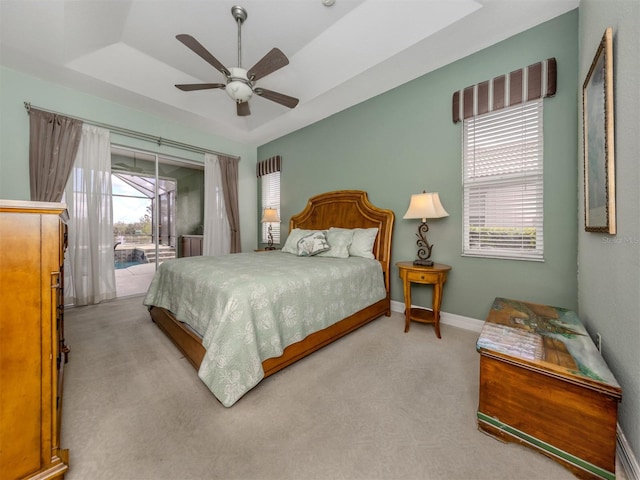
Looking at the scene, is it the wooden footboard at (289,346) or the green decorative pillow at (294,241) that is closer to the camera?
the wooden footboard at (289,346)

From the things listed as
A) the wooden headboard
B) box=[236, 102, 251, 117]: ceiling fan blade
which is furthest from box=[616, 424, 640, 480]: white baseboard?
box=[236, 102, 251, 117]: ceiling fan blade

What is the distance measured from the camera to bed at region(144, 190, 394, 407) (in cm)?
157

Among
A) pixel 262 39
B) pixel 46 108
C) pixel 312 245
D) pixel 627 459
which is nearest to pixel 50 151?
pixel 46 108

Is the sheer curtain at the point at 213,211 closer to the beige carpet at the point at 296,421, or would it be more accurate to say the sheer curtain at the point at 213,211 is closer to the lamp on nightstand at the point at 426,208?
the beige carpet at the point at 296,421

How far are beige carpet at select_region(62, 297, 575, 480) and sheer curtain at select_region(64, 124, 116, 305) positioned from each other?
172 centimetres

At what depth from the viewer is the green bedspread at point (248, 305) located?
1.57 m

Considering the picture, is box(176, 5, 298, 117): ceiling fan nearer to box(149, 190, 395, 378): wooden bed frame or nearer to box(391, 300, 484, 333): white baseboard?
box(149, 190, 395, 378): wooden bed frame

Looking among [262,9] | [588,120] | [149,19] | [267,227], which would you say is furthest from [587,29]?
[267,227]

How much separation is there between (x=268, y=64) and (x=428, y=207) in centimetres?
206

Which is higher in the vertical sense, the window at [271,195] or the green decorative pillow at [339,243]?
the window at [271,195]

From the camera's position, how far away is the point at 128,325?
9.29 ft

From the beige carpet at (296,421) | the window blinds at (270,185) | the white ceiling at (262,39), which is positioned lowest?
the beige carpet at (296,421)

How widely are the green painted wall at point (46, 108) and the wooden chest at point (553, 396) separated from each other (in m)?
5.08

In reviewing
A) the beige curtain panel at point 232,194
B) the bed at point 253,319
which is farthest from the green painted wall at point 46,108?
the bed at point 253,319
